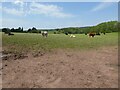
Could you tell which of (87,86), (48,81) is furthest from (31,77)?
(87,86)

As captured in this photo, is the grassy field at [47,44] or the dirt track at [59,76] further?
the grassy field at [47,44]

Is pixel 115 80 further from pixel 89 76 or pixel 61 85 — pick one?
pixel 61 85

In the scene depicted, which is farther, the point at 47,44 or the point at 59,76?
the point at 47,44

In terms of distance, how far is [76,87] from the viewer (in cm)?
823

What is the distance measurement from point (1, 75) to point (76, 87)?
129 inches

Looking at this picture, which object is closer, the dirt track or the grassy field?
the dirt track

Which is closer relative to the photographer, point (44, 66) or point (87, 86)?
point (87, 86)

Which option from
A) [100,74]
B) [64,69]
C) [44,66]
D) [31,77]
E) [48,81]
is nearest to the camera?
[48,81]

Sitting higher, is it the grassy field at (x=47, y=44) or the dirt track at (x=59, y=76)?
the grassy field at (x=47, y=44)

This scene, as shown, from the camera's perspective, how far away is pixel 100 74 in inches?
401

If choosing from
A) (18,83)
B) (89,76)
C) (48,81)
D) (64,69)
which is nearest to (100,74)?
(89,76)

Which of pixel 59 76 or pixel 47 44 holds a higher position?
pixel 47 44

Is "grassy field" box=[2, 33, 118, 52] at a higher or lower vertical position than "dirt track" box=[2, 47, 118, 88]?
higher

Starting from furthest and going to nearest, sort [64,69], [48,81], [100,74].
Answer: [64,69] → [100,74] → [48,81]
